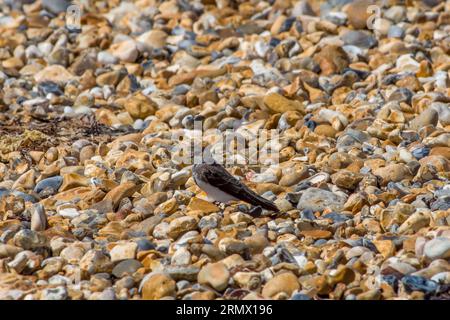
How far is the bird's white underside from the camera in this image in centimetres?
555

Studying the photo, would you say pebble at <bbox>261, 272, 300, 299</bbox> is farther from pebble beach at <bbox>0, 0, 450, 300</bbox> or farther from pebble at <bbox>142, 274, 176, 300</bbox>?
pebble at <bbox>142, 274, 176, 300</bbox>

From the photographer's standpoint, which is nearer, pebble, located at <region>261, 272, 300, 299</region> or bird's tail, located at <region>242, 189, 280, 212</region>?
pebble, located at <region>261, 272, 300, 299</region>

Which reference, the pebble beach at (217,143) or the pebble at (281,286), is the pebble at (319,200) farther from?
the pebble at (281,286)

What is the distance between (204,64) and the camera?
8477mm

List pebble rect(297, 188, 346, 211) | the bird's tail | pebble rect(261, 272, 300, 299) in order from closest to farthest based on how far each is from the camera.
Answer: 1. pebble rect(261, 272, 300, 299)
2. the bird's tail
3. pebble rect(297, 188, 346, 211)

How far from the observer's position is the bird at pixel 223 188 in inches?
216

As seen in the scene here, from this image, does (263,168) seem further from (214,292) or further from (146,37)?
(146,37)

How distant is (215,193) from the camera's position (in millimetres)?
5574

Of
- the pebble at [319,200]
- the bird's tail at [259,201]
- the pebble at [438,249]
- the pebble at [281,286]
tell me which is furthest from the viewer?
the pebble at [319,200]

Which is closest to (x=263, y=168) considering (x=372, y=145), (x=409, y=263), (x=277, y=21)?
(x=372, y=145)

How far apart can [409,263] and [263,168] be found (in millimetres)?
1813

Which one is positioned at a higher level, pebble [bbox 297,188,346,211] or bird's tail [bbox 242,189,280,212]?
bird's tail [bbox 242,189,280,212]

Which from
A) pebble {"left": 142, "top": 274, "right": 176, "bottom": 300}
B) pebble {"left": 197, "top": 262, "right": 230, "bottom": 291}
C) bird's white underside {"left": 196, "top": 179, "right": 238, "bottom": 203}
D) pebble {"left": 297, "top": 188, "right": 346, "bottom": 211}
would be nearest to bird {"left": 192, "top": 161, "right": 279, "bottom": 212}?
bird's white underside {"left": 196, "top": 179, "right": 238, "bottom": 203}

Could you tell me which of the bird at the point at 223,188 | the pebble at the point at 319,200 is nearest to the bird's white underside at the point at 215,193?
the bird at the point at 223,188
